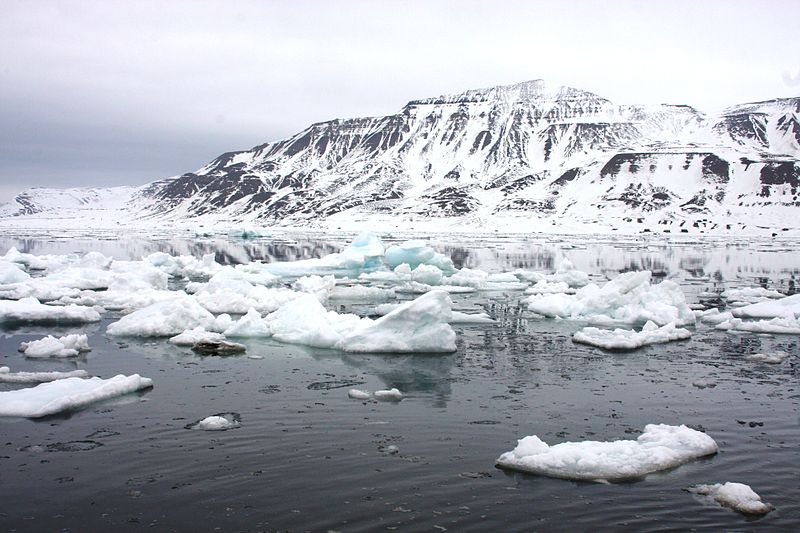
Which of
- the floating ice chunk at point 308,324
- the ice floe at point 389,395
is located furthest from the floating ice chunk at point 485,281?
the ice floe at point 389,395

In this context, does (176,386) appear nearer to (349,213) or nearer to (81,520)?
(81,520)

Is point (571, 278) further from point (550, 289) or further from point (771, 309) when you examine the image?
point (771, 309)

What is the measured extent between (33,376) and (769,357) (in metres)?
16.9

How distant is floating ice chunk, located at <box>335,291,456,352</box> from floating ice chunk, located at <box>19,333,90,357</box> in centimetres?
636

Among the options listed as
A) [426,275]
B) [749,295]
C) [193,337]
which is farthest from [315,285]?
[749,295]

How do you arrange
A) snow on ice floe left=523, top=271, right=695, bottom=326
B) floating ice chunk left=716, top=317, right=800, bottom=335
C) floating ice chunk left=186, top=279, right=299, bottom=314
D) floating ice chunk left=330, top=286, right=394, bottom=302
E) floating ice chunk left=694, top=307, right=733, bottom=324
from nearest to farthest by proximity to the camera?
floating ice chunk left=716, top=317, right=800, bottom=335 → snow on ice floe left=523, top=271, right=695, bottom=326 → floating ice chunk left=694, top=307, right=733, bottom=324 → floating ice chunk left=186, top=279, right=299, bottom=314 → floating ice chunk left=330, top=286, right=394, bottom=302

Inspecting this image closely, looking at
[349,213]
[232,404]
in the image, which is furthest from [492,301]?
[349,213]

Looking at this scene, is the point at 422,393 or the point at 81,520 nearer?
the point at 81,520

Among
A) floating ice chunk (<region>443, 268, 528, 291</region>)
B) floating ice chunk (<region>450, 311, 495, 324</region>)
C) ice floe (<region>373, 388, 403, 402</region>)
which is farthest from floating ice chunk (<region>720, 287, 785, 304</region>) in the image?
ice floe (<region>373, 388, 403, 402</region>)

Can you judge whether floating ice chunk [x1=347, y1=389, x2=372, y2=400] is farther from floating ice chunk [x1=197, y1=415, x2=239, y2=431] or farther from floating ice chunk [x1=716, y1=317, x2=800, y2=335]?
floating ice chunk [x1=716, y1=317, x2=800, y2=335]

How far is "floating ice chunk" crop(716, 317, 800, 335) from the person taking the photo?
20906 mm

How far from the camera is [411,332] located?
17.7 m

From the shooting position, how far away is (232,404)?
41.1ft

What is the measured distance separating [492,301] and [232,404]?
669 inches
